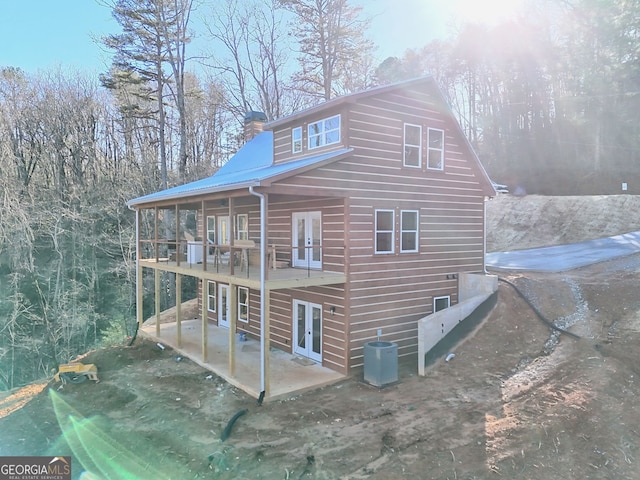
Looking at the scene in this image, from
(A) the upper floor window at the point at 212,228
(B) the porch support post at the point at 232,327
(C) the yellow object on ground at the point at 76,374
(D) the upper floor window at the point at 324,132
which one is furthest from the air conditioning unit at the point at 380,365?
(A) the upper floor window at the point at 212,228

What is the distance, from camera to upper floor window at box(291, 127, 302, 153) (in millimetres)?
12669

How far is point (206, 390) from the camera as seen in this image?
10.3 metres

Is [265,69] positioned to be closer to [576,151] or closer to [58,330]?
[58,330]

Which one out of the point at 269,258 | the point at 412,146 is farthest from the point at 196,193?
the point at 412,146

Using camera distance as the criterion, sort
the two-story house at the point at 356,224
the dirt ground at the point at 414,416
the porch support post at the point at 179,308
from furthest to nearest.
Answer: the porch support post at the point at 179,308
the two-story house at the point at 356,224
the dirt ground at the point at 414,416

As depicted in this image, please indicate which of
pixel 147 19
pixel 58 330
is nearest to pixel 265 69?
pixel 147 19

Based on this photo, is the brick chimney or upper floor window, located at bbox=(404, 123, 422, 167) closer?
upper floor window, located at bbox=(404, 123, 422, 167)

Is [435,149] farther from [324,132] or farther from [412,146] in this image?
[324,132]

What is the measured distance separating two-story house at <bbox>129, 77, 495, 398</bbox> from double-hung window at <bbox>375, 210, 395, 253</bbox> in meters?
0.03

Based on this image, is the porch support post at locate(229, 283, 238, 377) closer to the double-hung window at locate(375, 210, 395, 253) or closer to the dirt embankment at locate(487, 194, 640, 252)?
the double-hung window at locate(375, 210, 395, 253)

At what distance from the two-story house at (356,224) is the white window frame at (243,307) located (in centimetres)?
101

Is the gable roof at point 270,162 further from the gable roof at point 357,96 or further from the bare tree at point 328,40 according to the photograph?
the bare tree at point 328,40

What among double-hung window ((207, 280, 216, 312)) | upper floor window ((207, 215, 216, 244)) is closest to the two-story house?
upper floor window ((207, 215, 216, 244))

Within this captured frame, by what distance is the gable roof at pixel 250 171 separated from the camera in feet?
31.2
